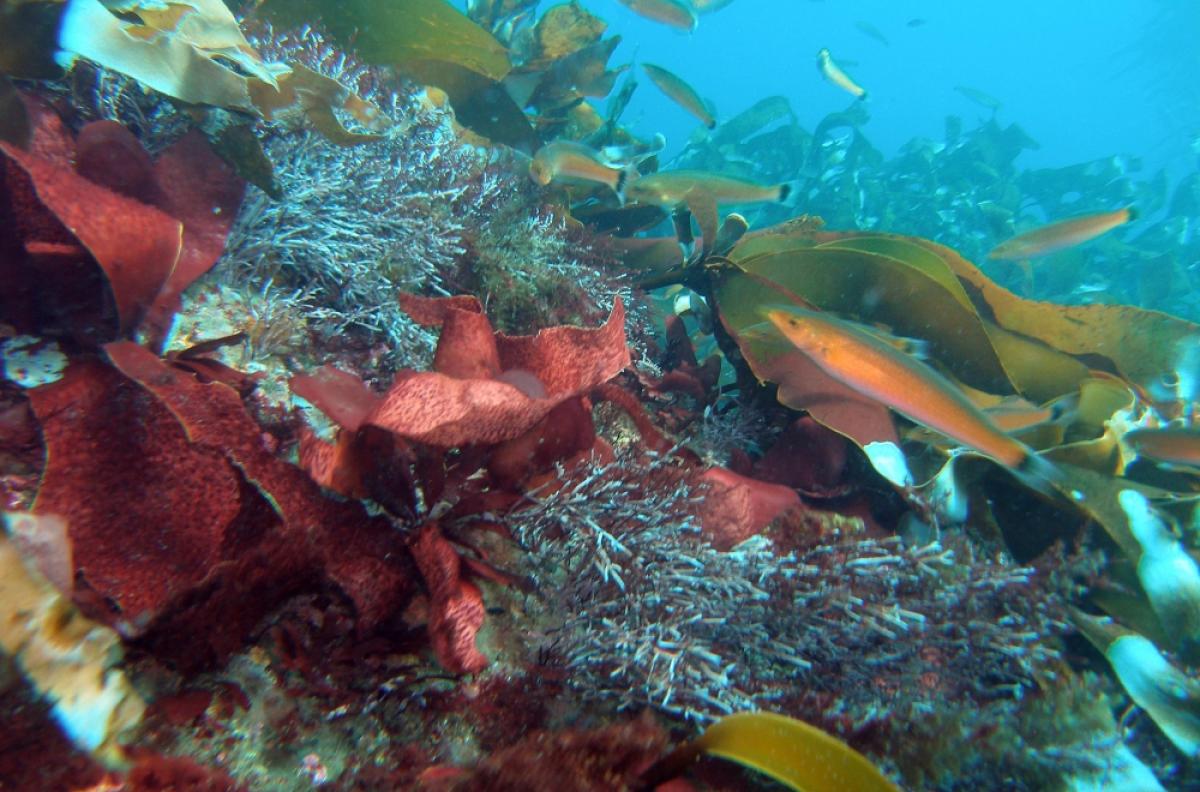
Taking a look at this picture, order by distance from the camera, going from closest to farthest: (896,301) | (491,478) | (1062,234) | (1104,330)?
(491,478) < (896,301) < (1104,330) < (1062,234)

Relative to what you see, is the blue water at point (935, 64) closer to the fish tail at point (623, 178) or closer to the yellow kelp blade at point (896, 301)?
the fish tail at point (623, 178)

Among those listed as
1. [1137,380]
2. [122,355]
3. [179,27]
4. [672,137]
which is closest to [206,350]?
[122,355]

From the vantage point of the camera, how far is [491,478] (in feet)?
4.99

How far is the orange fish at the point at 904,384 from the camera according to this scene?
7.06 feet

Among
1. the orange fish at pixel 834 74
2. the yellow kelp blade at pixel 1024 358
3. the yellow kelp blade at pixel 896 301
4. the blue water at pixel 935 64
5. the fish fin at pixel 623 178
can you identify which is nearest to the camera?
the yellow kelp blade at pixel 896 301

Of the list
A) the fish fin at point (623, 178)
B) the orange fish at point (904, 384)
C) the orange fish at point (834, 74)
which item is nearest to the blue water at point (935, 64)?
the orange fish at point (834, 74)

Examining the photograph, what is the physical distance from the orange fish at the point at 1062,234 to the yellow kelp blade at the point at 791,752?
24.2 feet

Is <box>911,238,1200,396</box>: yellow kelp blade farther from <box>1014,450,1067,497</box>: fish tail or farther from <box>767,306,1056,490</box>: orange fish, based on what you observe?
<box>767,306,1056,490</box>: orange fish

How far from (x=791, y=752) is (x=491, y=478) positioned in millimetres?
910

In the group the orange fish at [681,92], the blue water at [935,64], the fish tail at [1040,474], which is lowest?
the fish tail at [1040,474]

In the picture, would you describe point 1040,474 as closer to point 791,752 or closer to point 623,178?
point 791,752

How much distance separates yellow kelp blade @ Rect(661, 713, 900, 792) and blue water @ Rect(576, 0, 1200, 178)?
257 ft

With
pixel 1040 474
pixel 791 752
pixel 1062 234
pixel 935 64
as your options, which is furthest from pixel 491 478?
pixel 935 64

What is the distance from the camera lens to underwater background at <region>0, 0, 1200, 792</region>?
1176 millimetres
